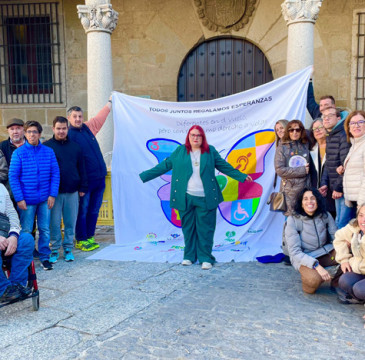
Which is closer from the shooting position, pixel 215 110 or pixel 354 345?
pixel 354 345

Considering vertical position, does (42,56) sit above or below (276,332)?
above

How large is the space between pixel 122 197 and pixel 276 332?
3.39 m

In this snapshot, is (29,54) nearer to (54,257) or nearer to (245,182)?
(54,257)

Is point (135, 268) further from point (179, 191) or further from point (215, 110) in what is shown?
point (215, 110)

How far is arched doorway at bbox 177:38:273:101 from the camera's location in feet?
31.8

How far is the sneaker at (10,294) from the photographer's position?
12.5 ft

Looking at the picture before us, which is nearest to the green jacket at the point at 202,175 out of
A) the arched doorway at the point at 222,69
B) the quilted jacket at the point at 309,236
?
the quilted jacket at the point at 309,236

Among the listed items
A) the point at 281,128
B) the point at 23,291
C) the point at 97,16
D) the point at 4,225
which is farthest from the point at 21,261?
the point at 97,16

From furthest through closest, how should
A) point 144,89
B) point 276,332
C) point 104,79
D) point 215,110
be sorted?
point 144,89, point 104,79, point 215,110, point 276,332

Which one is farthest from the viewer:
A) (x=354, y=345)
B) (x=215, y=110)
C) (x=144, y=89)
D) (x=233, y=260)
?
(x=144, y=89)

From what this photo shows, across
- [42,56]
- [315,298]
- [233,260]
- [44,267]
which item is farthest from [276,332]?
[42,56]

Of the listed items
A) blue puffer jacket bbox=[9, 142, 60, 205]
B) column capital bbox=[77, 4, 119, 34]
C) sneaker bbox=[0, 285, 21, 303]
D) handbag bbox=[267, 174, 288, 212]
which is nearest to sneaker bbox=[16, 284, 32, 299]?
sneaker bbox=[0, 285, 21, 303]

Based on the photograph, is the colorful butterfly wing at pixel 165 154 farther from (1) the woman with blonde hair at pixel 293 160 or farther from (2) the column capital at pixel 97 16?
(2) the column capital at pixel 97 16

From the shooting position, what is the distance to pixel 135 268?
5246 mm
